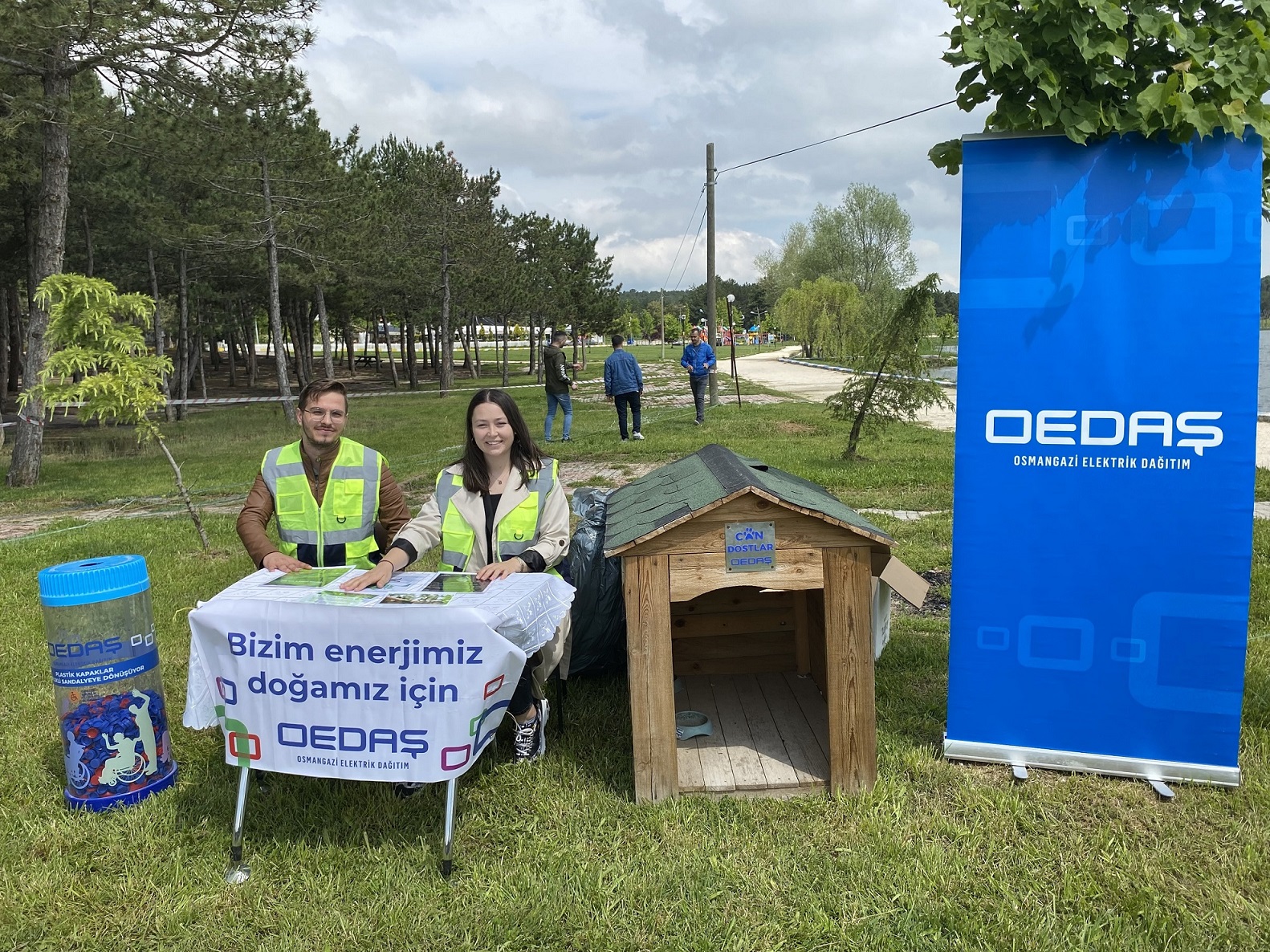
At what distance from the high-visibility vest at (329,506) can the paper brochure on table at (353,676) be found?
89cm

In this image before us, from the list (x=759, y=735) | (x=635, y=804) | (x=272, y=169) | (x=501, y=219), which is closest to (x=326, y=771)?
(x=635, y=804)

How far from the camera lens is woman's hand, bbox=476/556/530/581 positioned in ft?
11.3

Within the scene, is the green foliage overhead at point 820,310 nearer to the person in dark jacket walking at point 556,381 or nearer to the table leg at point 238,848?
the person in dark jacket walking at point 556,381

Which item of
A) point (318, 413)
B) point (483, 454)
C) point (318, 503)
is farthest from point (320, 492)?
point (483, 454)

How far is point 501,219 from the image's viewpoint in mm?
42188

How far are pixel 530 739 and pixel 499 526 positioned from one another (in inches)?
37.4

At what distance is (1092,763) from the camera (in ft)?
12.1

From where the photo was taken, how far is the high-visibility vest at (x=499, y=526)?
381cm

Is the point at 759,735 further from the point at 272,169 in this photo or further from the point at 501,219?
the point at 501,219

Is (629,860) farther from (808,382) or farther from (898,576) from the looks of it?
(808,382)

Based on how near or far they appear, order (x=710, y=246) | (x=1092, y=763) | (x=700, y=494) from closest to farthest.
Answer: (x=700, y=494)
(x=1092, y=763)
(x=710, y=246)

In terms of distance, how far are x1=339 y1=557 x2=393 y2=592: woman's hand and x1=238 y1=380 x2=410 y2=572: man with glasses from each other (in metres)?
0.74

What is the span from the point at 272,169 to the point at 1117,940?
961 inches

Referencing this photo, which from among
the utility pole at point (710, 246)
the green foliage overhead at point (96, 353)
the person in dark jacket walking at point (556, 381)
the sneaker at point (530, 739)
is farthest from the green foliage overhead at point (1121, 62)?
the utility pole at point (710, 246)
